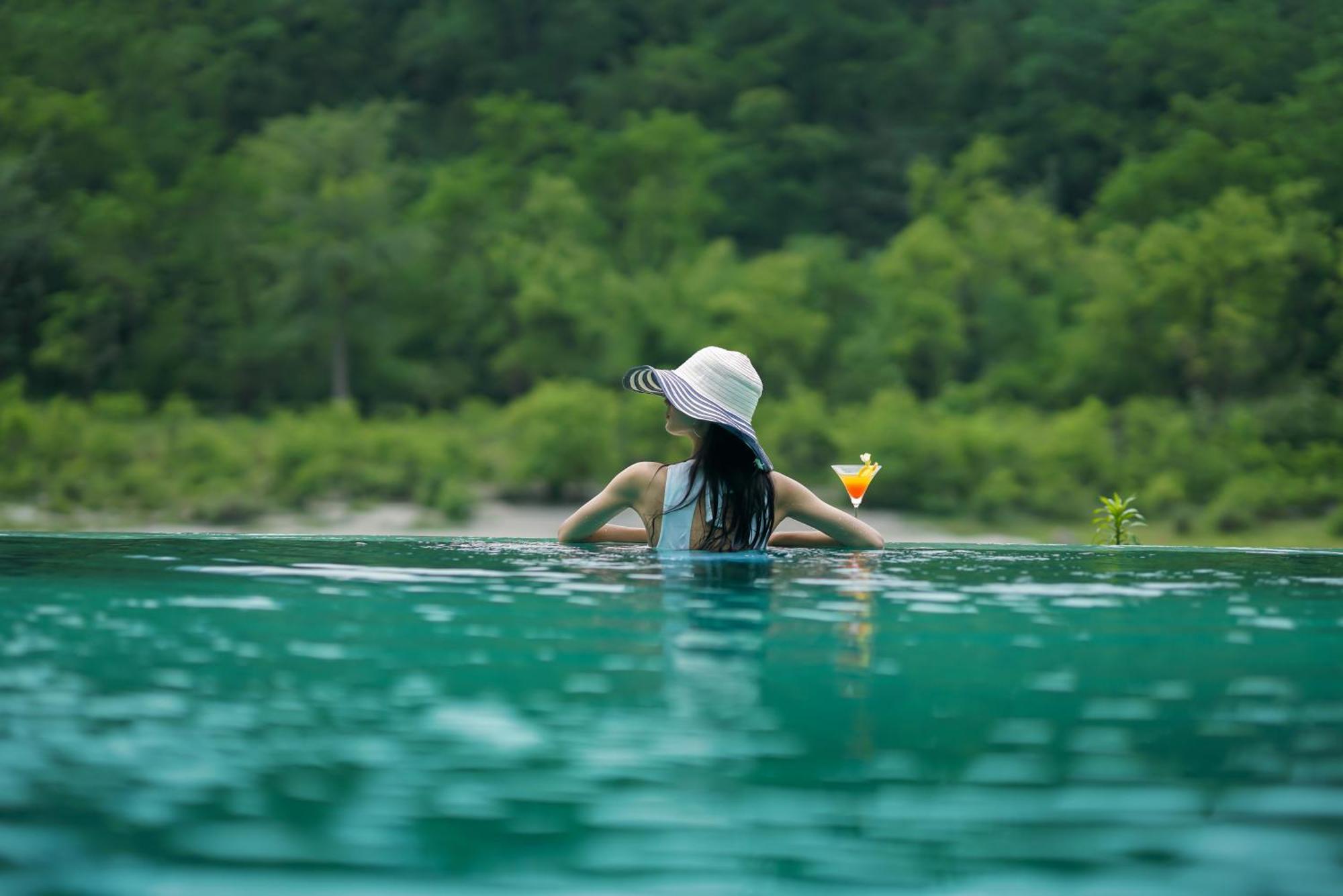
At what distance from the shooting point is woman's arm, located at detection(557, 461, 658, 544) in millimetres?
4754

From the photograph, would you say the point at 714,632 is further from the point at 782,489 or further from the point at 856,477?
the point at 856,477

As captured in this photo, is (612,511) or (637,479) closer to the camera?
(637,479)

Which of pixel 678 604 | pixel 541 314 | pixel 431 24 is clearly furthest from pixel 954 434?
pixel 678 604

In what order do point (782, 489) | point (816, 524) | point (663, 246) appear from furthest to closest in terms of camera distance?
1. point (663, 246)
2. point (816, 524)
3. point (782, 489)

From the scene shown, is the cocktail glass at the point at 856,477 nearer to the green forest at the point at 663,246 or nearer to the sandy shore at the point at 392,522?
the sandy shore at the point at 392,522

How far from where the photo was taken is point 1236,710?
2.59 meters

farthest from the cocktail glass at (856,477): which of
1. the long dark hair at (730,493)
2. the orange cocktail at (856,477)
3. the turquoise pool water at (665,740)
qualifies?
the turquoise pool water at (665,740)

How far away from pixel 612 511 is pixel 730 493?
0.42m

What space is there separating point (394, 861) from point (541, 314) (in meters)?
33.5

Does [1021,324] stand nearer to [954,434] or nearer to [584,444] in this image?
[954,434]

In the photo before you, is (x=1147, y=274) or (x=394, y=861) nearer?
(x=394, y=861)

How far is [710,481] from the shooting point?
4770 mm

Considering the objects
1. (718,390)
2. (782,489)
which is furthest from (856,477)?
(718,390)

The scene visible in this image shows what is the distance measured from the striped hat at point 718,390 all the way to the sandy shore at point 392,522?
73.1 feet
